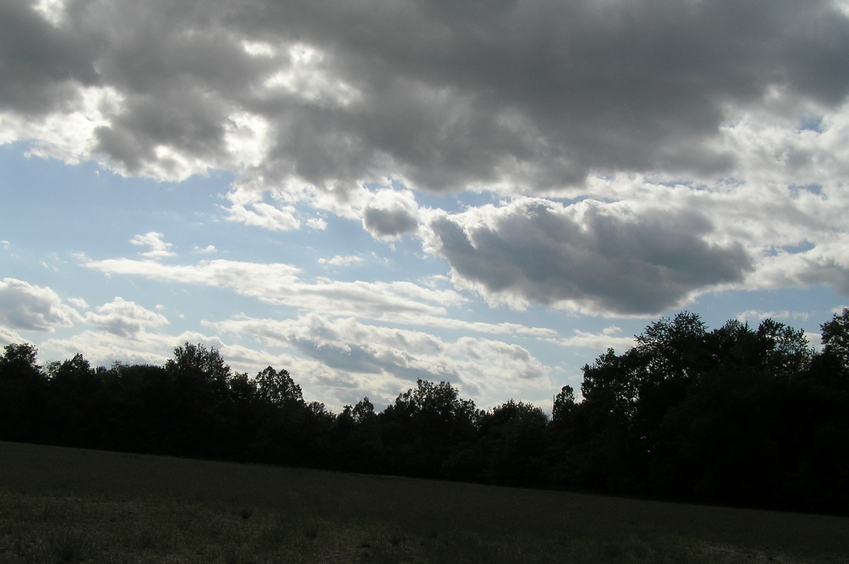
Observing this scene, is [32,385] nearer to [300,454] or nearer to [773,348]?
[300,454]

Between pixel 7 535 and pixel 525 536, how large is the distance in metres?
14.0

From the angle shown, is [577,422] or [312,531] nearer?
[312,531]

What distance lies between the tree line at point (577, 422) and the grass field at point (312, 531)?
2588 cm

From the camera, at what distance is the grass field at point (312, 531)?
1338 cm

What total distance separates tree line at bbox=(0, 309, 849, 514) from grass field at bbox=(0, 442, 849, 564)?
2588cm

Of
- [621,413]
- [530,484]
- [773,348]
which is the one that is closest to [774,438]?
[773,348]

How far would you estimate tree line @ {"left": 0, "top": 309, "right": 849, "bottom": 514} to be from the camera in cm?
5241

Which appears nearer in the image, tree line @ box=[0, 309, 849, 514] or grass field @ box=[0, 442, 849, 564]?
grass field @ box=[0, 442, 849, 564]

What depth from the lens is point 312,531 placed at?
1675 centimetres

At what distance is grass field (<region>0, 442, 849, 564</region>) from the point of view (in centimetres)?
1338

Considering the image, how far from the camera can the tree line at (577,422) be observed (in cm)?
5241

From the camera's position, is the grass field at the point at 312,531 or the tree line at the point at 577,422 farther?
the tree line at the point at 577,422

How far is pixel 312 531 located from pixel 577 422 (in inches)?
2551

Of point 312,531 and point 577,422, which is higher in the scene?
point 577,422
